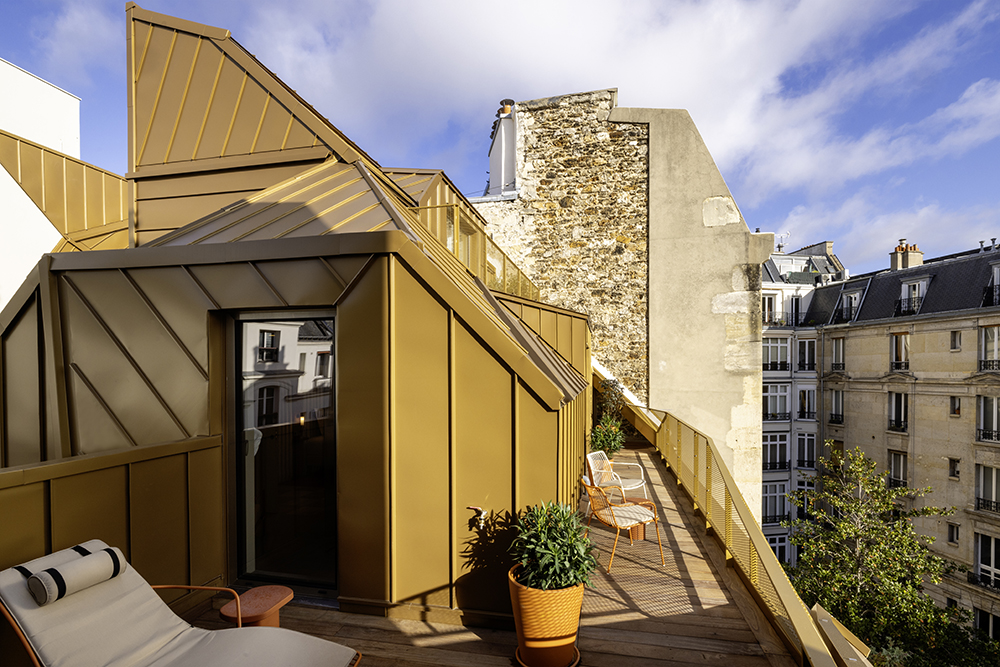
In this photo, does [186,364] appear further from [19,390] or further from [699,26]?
[699,26]

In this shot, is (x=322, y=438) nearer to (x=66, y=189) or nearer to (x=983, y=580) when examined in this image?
(x=66, y=189)

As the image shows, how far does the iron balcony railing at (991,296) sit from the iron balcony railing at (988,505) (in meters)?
8.30

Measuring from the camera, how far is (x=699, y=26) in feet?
38.1

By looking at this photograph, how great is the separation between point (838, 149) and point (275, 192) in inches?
2731

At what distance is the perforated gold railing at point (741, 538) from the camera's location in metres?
3.08

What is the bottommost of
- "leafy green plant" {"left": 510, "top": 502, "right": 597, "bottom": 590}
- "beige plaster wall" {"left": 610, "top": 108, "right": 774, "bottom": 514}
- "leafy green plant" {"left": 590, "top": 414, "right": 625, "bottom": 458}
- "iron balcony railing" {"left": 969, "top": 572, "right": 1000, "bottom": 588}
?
"iron balcony railing" {"left": 969, "top": 572, "right": 1000, "bottom": 588}

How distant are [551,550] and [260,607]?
2.20m

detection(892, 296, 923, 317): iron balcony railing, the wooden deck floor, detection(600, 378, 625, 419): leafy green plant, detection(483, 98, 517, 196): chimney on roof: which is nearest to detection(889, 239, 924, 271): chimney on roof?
detection(892, 296, 923, 317): iron balcony railing

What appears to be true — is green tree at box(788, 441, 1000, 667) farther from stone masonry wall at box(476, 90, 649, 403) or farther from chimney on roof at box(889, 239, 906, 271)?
chimney on roof at box(889, 239, 906, 271)

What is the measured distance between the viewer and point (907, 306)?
2575 cm

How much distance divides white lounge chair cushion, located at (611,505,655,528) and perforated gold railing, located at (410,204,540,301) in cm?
360

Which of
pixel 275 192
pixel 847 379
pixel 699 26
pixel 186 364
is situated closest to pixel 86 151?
pixel 275 192

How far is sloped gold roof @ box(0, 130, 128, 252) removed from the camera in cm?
1198

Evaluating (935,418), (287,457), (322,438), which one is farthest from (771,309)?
(287,457)
